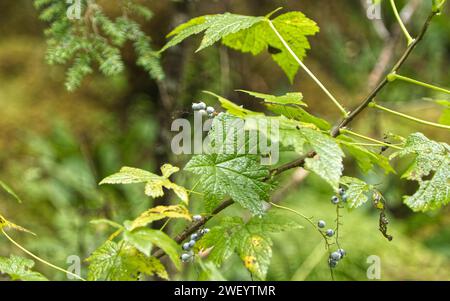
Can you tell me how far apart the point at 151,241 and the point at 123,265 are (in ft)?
0.37

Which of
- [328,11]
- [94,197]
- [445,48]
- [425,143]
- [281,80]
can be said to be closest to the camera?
[425,143]

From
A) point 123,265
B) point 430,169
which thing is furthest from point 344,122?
point 123,265

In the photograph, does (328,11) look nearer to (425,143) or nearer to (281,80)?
(281,80)

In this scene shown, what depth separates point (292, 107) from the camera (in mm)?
840

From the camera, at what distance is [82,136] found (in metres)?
3.05

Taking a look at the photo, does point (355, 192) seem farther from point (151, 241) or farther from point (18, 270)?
point (18, 270)


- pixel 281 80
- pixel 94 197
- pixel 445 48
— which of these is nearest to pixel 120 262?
pixel 94 197

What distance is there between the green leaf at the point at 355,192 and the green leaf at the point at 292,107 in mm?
102

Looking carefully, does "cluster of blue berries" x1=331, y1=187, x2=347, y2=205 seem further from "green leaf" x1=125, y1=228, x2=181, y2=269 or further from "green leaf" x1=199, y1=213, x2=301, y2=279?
"green leaf" x1=125, y1=228, x2=181, y2=269

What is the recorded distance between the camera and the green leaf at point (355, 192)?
0.84 m

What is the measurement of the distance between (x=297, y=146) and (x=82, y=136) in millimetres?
2534

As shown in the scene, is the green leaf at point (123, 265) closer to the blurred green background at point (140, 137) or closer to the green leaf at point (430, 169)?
the green leaf at point (430, 169)

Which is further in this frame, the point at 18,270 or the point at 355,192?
the point at 355,192

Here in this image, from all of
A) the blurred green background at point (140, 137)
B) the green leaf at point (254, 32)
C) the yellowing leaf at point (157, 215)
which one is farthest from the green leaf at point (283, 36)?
the blurred green background at point (140, 137)
